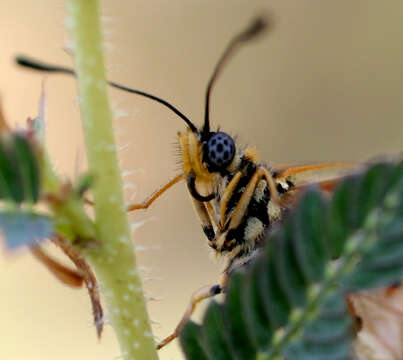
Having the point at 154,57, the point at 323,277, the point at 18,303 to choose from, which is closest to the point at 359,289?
the point at 323,277

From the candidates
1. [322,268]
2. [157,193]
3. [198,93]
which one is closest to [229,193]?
[157,193]

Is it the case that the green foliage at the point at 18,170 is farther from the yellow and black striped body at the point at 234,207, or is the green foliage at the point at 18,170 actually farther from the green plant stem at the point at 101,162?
the yellow and black striped body at the point at 234,207

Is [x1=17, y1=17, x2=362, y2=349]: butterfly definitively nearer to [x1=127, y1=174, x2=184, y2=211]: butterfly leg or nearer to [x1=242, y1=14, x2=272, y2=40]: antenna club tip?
[x1=127, y1=174, x2=184, y2=211]: butterfly leg

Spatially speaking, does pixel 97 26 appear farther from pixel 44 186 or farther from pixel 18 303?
pixel 18 303

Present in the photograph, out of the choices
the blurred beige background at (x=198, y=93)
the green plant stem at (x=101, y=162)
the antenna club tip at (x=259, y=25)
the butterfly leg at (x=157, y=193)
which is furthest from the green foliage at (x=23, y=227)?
the blurred beige background at (x=198, y=93)

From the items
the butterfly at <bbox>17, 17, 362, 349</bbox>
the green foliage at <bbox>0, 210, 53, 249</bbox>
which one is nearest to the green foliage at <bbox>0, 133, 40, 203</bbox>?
the green foliage at <bbox>0, 210, 53, 249</bbox>
